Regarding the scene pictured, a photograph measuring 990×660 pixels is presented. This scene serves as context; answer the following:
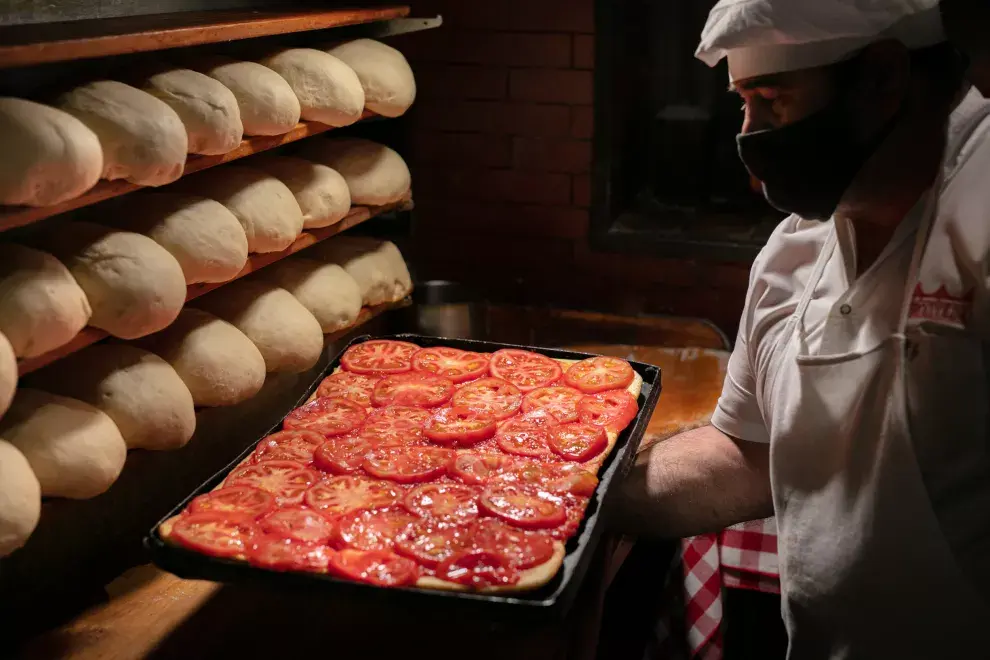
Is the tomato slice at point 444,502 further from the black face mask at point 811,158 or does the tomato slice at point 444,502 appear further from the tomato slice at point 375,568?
the black face mask at point 811,158

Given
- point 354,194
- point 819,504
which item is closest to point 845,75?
point 819,504

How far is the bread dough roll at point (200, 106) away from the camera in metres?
1.93

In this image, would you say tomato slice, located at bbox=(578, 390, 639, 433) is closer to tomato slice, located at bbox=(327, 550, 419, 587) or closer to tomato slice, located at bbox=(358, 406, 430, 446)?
tomato slice, located at bbox=(358, 406, 430, 446)

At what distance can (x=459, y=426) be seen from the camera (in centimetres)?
200

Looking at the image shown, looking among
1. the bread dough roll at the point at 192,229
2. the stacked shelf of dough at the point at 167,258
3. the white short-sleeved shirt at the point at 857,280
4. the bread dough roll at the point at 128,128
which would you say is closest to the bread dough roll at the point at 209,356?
the stacked shelf of dough at the point at 167,258

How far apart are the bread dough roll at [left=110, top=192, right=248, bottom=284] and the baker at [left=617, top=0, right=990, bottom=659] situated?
103cm

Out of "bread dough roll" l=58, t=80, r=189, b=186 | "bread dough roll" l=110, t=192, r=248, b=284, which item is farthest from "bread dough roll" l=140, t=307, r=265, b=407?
"bread dough roll" l=58, t=80, r=189, b=186

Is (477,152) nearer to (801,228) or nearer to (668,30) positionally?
(668,30)

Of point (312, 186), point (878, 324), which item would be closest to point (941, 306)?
point (878, 324)

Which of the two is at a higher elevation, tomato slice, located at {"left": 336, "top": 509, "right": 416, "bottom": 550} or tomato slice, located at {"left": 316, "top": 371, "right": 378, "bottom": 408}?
tomato slice, located at {"left": 316, "top": 371, "right": 378, "bottom": 408}

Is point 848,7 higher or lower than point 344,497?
higher

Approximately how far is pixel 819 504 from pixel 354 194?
4.75 ft

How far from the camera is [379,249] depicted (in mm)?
2779

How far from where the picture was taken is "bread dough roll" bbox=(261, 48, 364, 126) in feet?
7.53
